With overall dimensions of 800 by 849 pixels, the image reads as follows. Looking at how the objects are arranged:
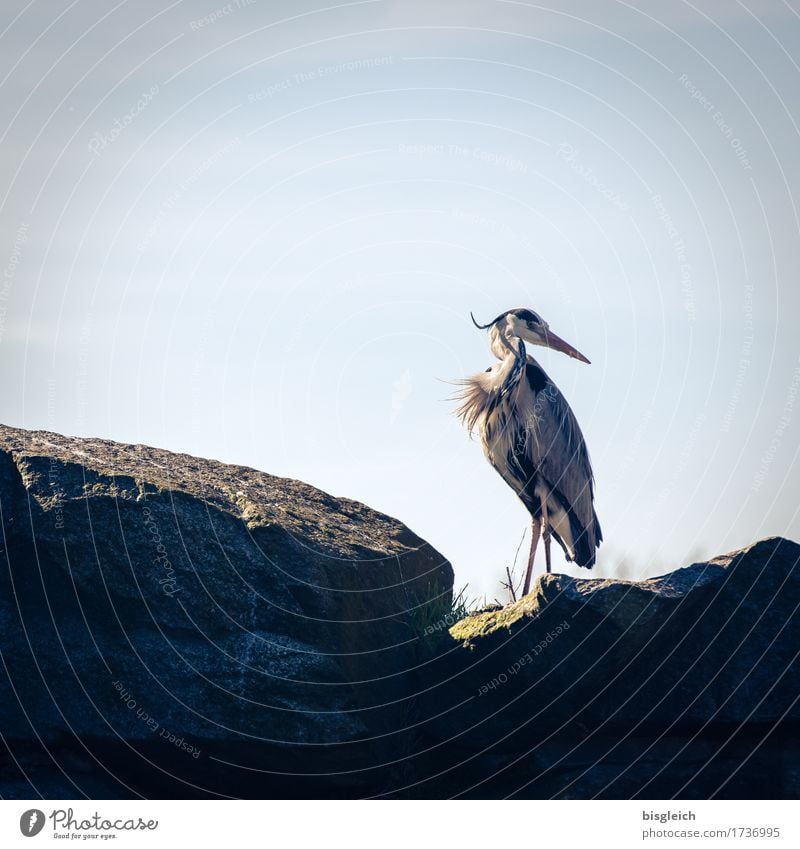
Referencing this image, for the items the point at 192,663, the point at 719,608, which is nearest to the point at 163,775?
the point at 192,663

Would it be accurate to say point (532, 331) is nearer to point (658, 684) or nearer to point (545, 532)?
point (545, 532)

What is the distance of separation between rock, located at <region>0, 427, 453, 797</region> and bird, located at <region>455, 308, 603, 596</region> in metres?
3.83

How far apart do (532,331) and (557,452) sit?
1656 millimetres

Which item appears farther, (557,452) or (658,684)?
(557,452)

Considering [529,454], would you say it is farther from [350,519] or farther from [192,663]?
[192,663]

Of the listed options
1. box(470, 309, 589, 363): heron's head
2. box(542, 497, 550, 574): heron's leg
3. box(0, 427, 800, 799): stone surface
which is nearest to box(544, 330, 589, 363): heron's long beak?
box(470, 309, 589, 363): heron's head

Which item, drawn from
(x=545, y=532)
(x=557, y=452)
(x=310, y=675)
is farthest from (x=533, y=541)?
(x=310, y=675)

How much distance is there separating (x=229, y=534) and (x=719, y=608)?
456 centimetres

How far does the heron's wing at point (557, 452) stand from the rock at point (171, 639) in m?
3.94

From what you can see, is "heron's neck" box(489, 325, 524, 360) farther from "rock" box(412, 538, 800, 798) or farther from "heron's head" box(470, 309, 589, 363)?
"rock" box(412, 538, 800, 798)

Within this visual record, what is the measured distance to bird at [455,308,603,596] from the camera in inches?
506

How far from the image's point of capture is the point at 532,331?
13328 millimetres

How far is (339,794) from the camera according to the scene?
29.7ft

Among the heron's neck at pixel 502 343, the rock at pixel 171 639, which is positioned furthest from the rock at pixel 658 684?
the heron's neck at pixel 502 343
